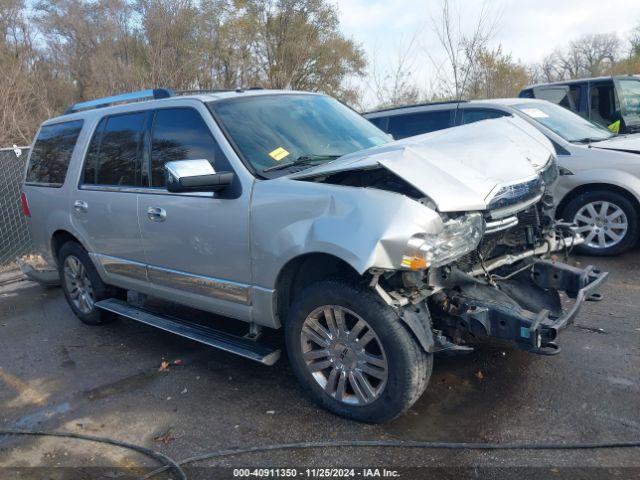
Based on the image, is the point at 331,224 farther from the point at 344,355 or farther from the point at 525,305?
the point at 525,305

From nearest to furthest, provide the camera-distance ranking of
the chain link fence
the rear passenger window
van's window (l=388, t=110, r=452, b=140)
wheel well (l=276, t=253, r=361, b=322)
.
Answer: wheel well (l=276, t=253, r=361, b=322) → the rear passenger window → van's window (l=388, t=110, r=452, b=140) → the chain link fence

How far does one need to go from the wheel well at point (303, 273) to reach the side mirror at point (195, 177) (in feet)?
2.26

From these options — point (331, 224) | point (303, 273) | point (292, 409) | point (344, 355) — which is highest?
point (331, 224)

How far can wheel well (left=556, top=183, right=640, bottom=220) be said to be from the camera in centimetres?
617

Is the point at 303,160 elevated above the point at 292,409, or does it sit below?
above

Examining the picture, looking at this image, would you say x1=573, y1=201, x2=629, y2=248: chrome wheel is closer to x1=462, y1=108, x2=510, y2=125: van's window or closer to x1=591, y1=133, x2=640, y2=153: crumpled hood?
x1=591, y1=133, x2=640, y2=153: crumpled hood

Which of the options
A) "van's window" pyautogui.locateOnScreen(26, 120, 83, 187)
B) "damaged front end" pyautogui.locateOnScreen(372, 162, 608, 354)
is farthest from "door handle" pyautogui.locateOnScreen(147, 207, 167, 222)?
"damaged front end" pyautogui.locateOnScreen(372, 162, 608, 354)

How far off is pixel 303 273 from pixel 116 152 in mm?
2185

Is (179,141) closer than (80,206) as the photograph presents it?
Yes

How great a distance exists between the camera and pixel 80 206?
4.94 metres

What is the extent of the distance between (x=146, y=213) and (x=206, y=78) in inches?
455

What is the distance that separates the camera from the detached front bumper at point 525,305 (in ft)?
9.84

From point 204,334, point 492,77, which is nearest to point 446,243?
point 204,334

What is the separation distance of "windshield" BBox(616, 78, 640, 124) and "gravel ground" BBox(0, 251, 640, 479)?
537cm
